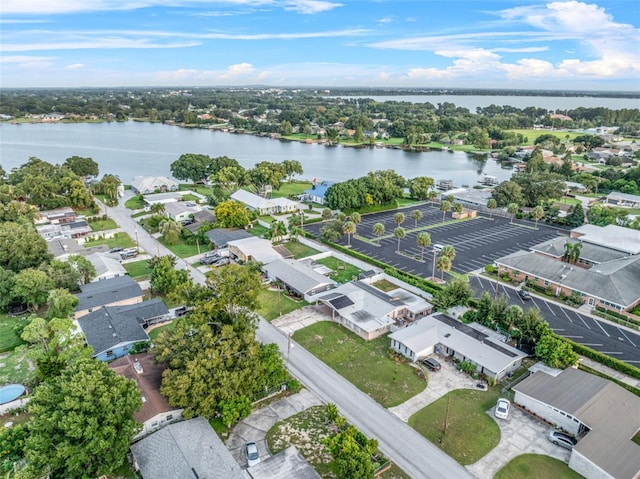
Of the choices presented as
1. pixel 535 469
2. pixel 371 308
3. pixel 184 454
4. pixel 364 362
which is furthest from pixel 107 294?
pixel 535 469

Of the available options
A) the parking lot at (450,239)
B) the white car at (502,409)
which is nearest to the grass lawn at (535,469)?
the white car at (502,409)

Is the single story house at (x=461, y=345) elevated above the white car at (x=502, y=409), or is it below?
above

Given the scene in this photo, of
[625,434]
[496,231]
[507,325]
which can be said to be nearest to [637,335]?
[507,325]

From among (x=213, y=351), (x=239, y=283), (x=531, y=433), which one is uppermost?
(x=239, y=283)

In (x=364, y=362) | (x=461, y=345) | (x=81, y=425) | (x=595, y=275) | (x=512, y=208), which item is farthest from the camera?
(x=512, y=208)

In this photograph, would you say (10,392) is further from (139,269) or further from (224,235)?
(224,235)

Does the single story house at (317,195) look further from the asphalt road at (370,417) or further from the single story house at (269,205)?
the asphalt road at (370,417)

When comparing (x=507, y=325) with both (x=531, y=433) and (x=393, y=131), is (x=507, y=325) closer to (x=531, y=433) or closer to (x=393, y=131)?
(x=531, y=433)
